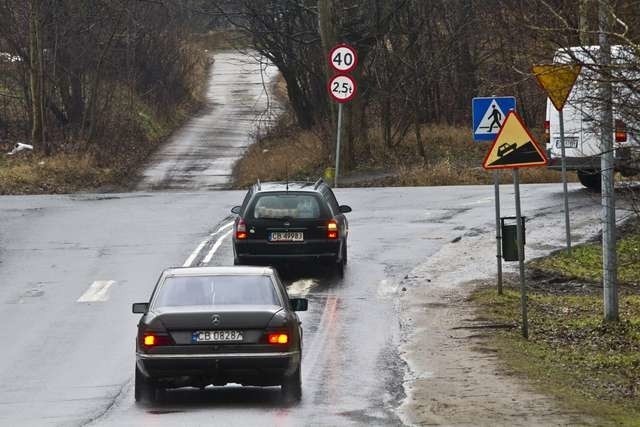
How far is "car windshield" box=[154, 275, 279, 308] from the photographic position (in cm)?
1380

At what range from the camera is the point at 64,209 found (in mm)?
30625

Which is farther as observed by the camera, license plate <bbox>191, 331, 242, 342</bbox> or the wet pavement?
the wet pavement

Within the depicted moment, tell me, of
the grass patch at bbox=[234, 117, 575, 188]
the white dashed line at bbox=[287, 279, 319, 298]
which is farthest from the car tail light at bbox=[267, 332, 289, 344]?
the grass patch at bbox=[234, 117, 575, 188]

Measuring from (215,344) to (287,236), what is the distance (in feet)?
29.5

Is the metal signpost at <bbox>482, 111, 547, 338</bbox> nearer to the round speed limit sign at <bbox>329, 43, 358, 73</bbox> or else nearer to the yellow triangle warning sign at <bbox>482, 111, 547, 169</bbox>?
the yellow triangle warning sign at <bbox>482, 111, 547, 169</bbox>

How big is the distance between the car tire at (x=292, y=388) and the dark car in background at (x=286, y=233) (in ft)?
27.6

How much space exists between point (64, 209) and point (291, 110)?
1097 inches

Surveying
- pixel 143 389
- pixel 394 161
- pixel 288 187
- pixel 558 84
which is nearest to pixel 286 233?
pixel 288 187

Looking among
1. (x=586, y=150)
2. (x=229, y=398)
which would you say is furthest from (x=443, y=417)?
(x=586, y=150)

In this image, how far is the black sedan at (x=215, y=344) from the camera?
43.7 ft

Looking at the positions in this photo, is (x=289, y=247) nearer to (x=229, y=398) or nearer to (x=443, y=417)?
(x=229, y=398)

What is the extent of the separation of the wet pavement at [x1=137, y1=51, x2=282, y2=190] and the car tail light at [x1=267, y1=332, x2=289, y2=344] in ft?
93.0

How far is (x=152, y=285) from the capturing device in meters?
21.8

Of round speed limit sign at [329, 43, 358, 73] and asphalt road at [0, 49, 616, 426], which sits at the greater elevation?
round speed limit sign at [329, 43, 358, 73]
